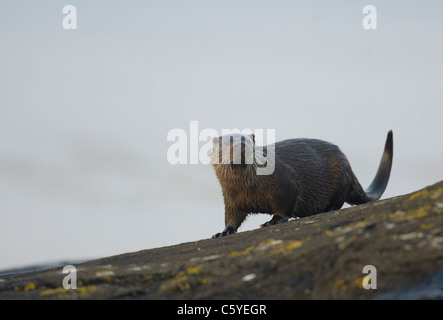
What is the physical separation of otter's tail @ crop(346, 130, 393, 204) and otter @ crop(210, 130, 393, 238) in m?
0.02

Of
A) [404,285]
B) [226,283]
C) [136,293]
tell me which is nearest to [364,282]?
[404,285]

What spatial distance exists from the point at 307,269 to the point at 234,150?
5.64 metres

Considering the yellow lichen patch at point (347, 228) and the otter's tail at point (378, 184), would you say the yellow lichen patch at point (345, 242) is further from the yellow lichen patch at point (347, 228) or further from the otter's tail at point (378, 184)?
the otter's tail at point (378, 184)

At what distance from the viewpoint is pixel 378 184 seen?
Result: 13.0 meters

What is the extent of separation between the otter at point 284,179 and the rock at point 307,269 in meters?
4.20

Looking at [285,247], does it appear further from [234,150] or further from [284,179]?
[284,179]

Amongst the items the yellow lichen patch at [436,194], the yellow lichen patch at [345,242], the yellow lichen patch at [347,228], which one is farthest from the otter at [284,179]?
the yellow lichen patch at [345,242]

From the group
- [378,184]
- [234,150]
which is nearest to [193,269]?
[234,150]

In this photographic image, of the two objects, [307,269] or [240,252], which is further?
[240,252]

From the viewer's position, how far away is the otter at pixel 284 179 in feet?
35.5

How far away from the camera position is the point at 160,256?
6.92m

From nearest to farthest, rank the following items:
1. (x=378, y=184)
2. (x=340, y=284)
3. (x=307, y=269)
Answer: (x=340, y=284)
(x=307, y=269)
(x=378, y=184)
